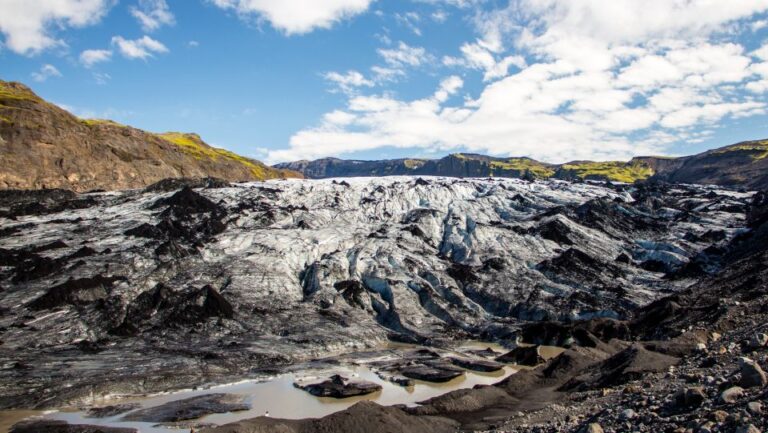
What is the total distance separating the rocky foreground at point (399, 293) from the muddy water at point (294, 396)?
198cm

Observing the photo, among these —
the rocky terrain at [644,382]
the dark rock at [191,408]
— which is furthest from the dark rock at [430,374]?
the dark rock at [191,408]

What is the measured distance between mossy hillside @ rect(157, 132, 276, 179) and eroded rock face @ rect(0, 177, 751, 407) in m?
35.7

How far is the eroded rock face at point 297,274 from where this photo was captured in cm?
3656

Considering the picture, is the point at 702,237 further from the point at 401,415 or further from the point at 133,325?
the point at 133,325

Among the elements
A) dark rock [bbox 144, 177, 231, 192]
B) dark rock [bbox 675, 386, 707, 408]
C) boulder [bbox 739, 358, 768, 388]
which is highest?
dark rock [bbox 144, 177, 231, 192]

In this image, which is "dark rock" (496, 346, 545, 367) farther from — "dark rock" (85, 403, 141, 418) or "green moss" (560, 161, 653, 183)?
"green moss" (560, 161, 653, 183)

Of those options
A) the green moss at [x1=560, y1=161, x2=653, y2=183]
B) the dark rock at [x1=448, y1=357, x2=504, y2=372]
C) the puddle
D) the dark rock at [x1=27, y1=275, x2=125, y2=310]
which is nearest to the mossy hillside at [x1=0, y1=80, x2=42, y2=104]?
the dark rock at [x1=27, y1=275, x2=125, y2=310]

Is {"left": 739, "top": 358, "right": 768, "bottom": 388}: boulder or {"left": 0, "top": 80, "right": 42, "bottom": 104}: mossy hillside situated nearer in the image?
{"left": 739, "top": 358, "right": 768, "bottom": 388}: boulder

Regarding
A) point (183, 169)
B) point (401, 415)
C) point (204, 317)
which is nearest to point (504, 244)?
point (204, 317)

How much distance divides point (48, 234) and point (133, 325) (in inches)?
859

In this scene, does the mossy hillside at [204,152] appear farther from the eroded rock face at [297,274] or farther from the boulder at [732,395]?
the boulder at [732,395]

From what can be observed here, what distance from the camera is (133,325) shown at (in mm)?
40938

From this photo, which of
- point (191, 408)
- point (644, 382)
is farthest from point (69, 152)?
point (644, 382)

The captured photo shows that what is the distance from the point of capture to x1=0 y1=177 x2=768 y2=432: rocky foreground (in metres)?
20.2
